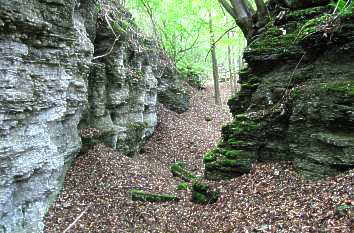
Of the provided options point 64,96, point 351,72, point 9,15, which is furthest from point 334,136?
point 9,15

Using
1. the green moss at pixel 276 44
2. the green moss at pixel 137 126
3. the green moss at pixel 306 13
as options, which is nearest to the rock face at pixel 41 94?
the green moss at pixel 137 126

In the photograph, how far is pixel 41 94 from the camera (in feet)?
27.0

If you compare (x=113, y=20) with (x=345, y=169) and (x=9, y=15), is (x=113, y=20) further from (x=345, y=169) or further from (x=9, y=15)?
(x=345, y=169)

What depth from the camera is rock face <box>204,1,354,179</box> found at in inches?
352

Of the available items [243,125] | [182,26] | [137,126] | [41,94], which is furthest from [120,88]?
[182,26]

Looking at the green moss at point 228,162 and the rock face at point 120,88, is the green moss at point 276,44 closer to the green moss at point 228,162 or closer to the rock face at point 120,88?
the green moss at point 228,162

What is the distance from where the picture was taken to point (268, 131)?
35.8ft

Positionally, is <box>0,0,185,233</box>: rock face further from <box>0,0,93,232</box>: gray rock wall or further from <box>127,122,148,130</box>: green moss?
<box>127,122,148,130</box>: green moss

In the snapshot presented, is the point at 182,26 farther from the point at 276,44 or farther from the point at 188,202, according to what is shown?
the point at 188,202

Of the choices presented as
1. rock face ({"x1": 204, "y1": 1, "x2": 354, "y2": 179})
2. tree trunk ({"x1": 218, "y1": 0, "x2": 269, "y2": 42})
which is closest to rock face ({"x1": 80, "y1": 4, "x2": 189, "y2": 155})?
tree trunk ({"x1": 218, "y1": 0, "x2": 269, "y2": 42})

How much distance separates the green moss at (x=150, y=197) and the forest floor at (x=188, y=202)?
28cm

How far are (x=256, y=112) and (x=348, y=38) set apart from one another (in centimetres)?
354

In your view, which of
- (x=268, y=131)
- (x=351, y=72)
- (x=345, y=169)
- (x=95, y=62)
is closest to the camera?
(x=345, y=169)

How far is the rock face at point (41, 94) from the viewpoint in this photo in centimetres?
712
